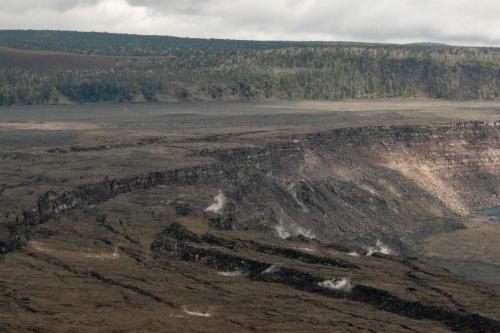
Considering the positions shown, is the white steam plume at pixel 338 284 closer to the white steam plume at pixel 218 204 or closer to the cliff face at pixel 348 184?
the cliff face at pixel 348 184

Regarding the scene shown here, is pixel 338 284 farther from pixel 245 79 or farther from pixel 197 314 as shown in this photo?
pixel 245 79

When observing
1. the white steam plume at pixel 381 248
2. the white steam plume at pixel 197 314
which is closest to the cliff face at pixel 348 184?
the white steam plume at pixel 381 248

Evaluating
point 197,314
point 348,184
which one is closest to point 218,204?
point 348,184

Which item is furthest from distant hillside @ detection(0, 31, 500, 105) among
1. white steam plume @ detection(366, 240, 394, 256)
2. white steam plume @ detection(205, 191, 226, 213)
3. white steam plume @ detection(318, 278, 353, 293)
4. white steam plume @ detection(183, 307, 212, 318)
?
white steam plume @ detection(183, 307, 212, 318)

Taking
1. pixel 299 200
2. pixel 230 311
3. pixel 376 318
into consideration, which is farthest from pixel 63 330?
pixel 299 200

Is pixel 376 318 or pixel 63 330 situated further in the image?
pixel 376 318

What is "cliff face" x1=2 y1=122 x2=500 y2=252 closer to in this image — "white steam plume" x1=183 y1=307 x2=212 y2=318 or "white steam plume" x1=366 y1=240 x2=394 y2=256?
"white steam plume" x1=366 y1=240 x2=394 y2=256

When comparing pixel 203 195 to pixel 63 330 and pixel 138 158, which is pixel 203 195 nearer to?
pixel 138 158

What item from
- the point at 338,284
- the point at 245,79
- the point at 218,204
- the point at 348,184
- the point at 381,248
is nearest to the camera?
the point at 338,284
